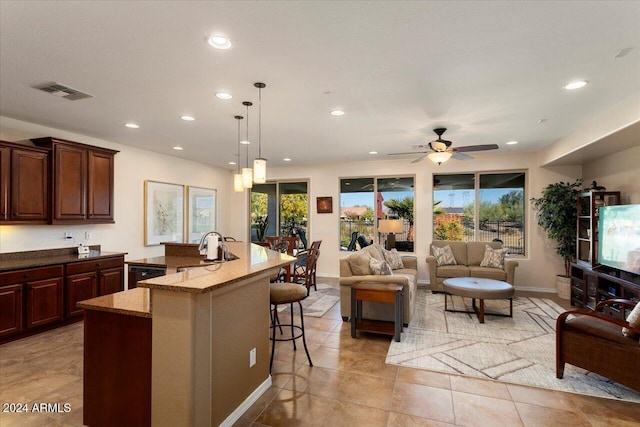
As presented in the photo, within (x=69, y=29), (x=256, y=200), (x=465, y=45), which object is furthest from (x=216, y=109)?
(x=256, y=200)

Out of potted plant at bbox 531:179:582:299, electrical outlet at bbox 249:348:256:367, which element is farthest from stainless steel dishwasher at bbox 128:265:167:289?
potted plant at bbox 531:179:582:299

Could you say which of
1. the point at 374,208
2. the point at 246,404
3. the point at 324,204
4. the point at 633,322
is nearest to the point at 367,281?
the point at 246,404

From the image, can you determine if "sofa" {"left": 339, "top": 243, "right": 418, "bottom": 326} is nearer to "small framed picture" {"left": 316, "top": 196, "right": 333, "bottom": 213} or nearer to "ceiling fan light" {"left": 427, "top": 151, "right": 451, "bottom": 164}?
"ceiling fan light" {"left": 427, "top": 151, "right": 451, "bottom": 164}

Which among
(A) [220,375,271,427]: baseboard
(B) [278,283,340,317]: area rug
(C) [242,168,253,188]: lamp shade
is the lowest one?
(B) [278,283,340,317]: area rug

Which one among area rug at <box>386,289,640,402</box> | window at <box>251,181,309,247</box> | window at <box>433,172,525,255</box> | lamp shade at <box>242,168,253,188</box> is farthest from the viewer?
window at <box>251,181,309,247</box>

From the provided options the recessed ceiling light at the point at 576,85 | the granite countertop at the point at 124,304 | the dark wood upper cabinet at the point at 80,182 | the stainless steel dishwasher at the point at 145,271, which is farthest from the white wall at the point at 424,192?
the granite countertop at the point at 124,304

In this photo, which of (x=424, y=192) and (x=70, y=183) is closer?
(x=70, y=183)

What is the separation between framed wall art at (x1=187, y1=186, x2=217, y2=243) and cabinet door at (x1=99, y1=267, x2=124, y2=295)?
197 cm

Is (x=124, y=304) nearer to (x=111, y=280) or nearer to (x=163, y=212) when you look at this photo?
(x=111, y=280)

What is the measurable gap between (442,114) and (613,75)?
1.52 meters

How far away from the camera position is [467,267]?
228 inches

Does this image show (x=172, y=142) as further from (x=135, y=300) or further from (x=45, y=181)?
(x=135, y=300)

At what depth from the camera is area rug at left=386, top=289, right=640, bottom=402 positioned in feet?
9.20

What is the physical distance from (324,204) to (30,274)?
17.4 ft
